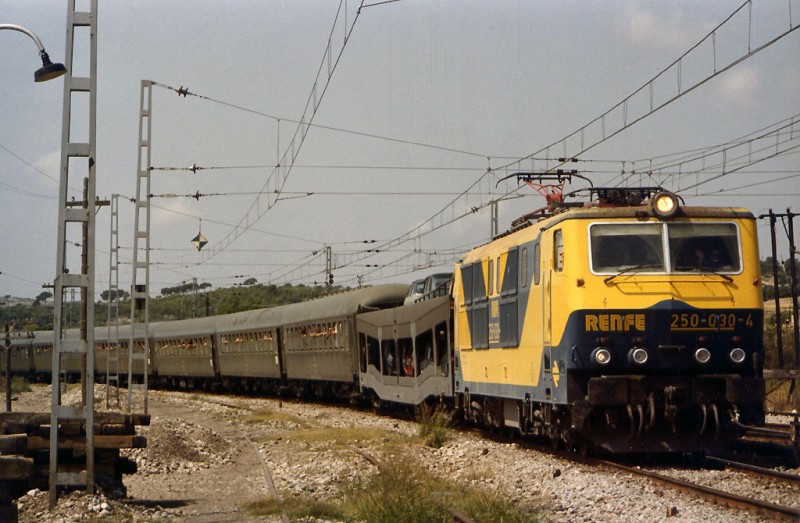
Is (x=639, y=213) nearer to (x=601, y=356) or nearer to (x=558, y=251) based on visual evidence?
(x=558, y=251)

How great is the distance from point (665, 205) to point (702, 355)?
6.41 feet

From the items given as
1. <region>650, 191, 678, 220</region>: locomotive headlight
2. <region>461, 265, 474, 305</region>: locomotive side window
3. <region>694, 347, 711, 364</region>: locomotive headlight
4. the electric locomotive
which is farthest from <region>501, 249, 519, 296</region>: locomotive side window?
<region>694, 347, 711, 364</region>: locomotive headlight

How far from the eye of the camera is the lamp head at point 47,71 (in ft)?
52.3

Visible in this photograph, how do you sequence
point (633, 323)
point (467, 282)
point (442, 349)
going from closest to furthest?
1. point (633, 323)
2. point (467, 282)
3. point (442, 349)

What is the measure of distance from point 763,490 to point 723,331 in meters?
2.61

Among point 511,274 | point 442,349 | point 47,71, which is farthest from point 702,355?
point 47,71

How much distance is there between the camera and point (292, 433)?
23.9 meters

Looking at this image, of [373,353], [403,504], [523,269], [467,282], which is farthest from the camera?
[373,353]

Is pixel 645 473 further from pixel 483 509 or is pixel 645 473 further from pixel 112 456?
pixel 112 456

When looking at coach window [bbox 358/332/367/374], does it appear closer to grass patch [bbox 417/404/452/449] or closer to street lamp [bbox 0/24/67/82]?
grass patch [bbox 417/404/452/449]

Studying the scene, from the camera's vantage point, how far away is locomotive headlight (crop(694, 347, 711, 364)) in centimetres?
1332

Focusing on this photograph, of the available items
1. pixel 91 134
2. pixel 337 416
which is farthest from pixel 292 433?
pixel 91 134

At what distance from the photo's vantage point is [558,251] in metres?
13.9

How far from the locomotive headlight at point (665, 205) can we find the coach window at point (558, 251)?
124cm
